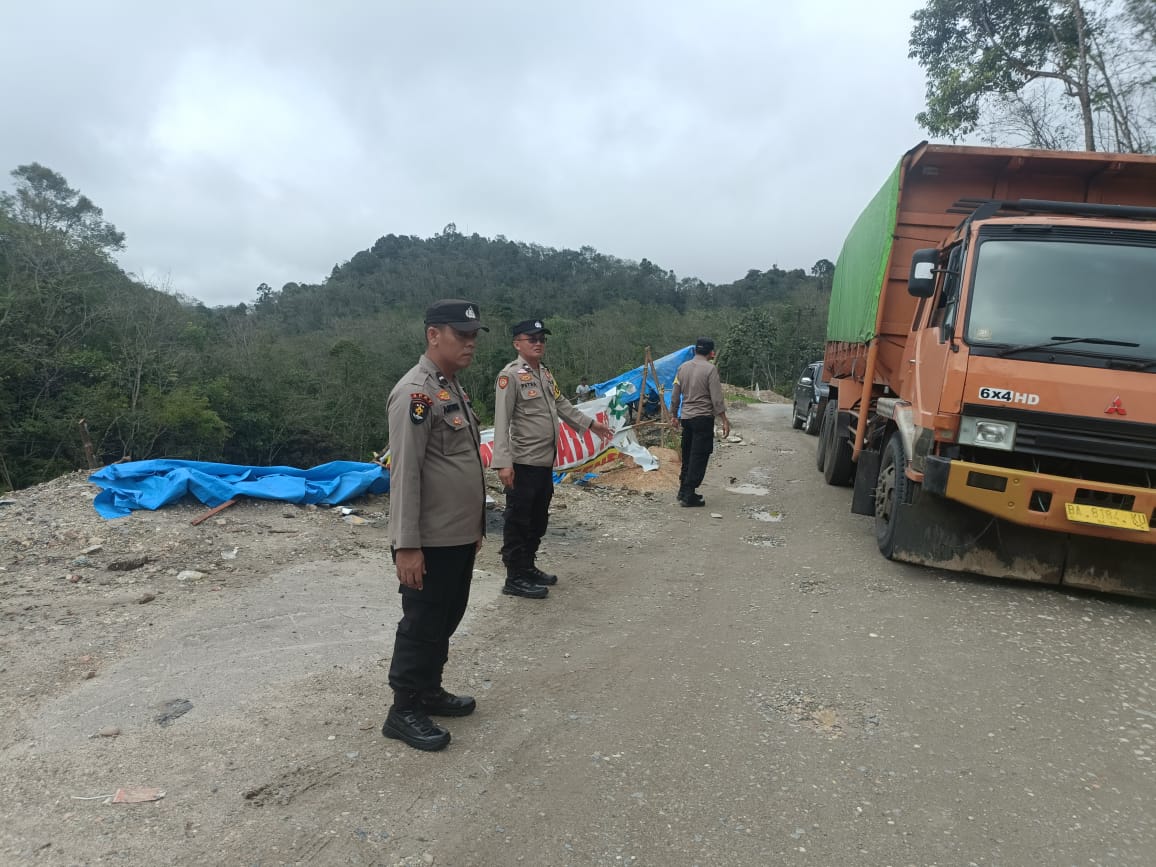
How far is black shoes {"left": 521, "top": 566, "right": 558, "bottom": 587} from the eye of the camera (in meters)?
4.83

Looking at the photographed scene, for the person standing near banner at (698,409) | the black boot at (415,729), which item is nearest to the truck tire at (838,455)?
the person standing near banner at (698,409)

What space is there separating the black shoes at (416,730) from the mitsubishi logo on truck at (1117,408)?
13.3 feet

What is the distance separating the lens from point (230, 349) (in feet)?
126

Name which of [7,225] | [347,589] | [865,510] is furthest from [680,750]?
[7,225]

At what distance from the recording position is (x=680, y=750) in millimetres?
2809

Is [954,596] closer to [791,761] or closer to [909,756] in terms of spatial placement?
[909,756]

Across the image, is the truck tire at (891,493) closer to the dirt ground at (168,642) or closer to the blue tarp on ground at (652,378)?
the dirt ground at (168,642)

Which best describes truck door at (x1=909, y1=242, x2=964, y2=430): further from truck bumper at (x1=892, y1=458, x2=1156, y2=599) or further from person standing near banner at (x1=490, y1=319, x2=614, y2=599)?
person standing near banner at (x1=490, y1=319, x2=614, y2=599)

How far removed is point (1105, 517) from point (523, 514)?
11.6 feet

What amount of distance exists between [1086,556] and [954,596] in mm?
899

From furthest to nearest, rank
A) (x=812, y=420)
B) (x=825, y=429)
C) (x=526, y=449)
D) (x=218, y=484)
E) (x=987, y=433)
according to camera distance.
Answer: (x=812, y=420) < (x=825, y=429) < (x=218, y=484) < (x=526, y=449) < (x=987, y=433)

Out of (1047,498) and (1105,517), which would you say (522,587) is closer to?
(1047,498)

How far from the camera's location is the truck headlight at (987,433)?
4188mm

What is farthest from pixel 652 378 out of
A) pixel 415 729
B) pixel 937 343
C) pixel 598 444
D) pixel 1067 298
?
pixel 415 729
